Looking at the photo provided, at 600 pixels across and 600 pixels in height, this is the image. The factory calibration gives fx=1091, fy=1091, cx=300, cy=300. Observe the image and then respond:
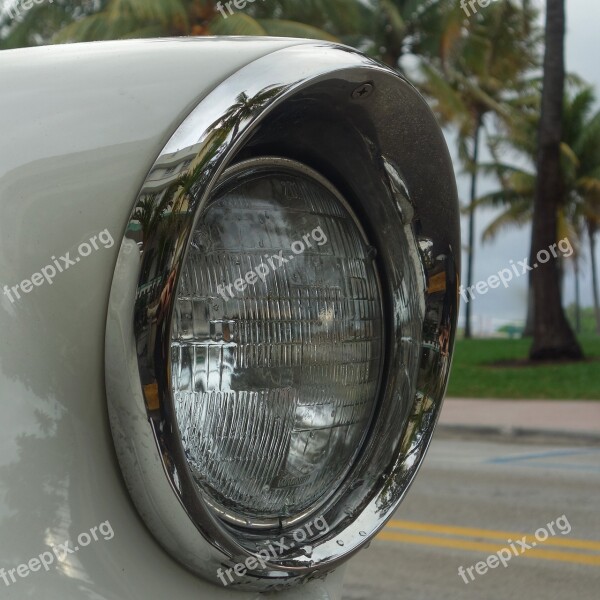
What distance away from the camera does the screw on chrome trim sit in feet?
4.03

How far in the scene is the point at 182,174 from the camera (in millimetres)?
1017

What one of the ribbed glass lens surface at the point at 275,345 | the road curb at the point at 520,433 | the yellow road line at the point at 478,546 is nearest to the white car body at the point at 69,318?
the ribbed glass lens surface at the point at 275,345

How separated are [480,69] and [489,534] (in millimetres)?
24351

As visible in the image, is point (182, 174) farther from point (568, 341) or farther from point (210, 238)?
point (568, 341)

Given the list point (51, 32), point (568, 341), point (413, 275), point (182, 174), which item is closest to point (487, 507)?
point (413, 275)

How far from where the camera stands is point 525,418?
40.1 ft

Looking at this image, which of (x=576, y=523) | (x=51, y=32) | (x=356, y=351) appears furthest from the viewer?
(x=51, y=32)

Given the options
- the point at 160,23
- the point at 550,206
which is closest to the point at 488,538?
the point at 550,206

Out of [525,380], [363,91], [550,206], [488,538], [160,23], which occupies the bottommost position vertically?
[488,538]

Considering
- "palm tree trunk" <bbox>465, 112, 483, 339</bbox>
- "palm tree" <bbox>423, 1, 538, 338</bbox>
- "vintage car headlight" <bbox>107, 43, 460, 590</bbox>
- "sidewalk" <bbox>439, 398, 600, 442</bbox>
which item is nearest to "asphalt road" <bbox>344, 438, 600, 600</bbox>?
"sidewalk" <bbox>439, 398, 600, 442</bbox>

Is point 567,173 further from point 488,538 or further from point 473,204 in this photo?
point 488,538

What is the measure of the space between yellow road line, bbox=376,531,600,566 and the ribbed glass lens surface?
4158 millimetres

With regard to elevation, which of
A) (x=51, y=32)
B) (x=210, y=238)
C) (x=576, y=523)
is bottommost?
(x=576, y=523)

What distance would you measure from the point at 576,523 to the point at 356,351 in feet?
16.8
